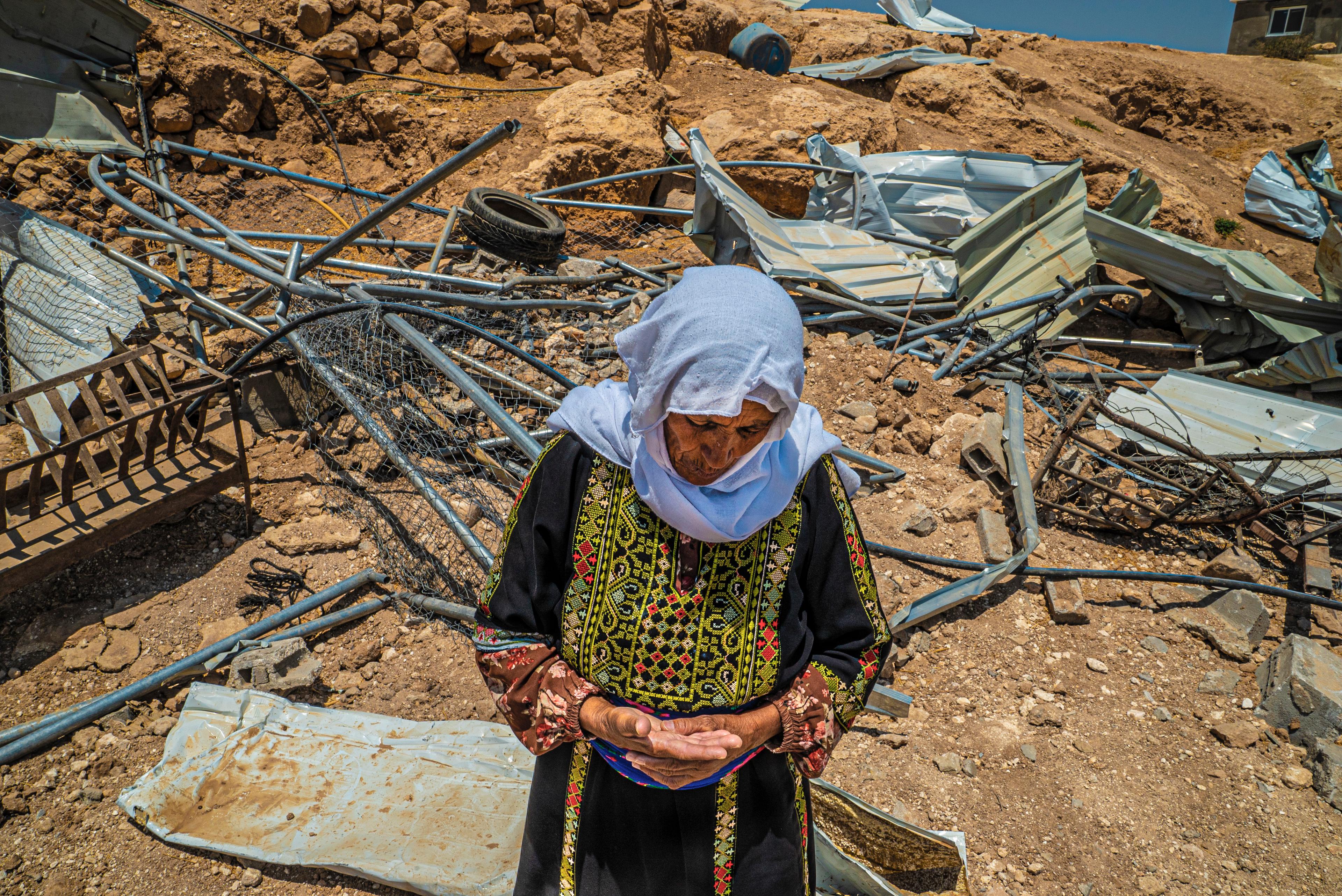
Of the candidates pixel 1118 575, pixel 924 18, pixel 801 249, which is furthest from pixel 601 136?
pixel 924 18

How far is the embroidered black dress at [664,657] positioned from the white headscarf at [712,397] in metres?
0.07

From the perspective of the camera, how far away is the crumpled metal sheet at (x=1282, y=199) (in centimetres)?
816

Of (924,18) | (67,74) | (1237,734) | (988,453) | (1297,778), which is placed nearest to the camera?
(1297,778)

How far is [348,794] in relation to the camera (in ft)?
7.68

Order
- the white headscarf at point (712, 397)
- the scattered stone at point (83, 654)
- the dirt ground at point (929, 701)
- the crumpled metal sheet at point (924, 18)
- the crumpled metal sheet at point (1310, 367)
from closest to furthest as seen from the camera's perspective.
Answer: the white headscarf at point (712, 397)
the dirt ground at point (929, 701)
the scattered stone at point (83, 654)
the crumpled metal sheet at point (1310, 367)
the crumpled metal sheet at point (924, 18)

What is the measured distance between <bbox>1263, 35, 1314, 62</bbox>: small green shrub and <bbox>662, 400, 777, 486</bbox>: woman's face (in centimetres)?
2298

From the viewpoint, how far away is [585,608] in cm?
128

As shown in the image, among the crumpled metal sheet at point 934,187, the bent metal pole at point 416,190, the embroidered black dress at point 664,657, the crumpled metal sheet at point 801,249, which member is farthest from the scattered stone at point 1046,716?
the crumpled metal sheet at point 934,187

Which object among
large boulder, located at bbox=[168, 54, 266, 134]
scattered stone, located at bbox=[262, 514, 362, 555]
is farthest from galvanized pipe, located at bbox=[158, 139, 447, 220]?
scattered stone, located at bbox=[262, 514, 362, 555]

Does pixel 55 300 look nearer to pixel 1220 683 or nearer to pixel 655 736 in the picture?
pixel 655 736

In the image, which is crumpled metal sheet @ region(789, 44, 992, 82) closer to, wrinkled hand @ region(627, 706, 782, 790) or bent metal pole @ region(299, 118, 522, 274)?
bent metal pole @ region(299, 118, 522, 274)

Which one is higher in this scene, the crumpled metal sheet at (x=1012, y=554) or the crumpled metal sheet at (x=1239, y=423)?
the crumpled metal sheet at (x=1012, y=554)

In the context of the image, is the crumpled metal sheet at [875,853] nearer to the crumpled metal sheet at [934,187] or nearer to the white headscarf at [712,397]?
the white headscarf at [712,397]

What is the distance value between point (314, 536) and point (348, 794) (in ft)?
5.36
